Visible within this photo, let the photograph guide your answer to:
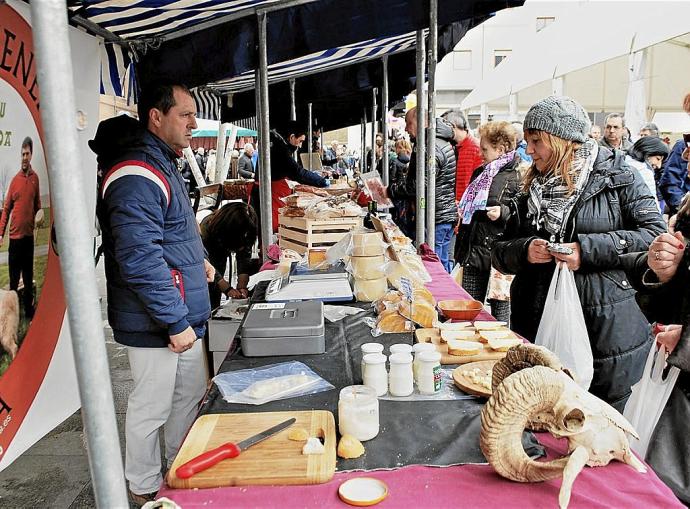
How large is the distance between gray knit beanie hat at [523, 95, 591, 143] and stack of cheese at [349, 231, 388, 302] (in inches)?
35.8

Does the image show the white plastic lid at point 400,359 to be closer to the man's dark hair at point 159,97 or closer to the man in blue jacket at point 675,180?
the man's dark hair at point 159,97

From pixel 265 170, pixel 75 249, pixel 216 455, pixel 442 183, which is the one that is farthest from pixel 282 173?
pixel 75 249

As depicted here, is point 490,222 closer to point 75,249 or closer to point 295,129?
point 295,129

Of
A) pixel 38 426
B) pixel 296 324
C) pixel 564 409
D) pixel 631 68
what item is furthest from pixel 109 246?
pixel 631 68

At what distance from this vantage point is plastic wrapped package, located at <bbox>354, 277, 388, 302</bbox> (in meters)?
2.83

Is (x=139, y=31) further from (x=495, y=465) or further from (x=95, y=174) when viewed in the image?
(x=495, y=465)

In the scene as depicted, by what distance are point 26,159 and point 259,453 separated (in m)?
2.23

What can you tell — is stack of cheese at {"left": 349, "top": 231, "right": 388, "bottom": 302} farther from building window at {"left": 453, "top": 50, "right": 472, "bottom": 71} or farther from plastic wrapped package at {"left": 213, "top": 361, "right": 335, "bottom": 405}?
building window at {"left": 453, "top": 50, "right": 472, "bottom": 71}

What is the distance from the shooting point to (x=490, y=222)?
4.27m

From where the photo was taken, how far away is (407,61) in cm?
849

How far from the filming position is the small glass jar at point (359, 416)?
1.43 m

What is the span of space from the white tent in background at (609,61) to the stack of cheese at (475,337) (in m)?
5.84

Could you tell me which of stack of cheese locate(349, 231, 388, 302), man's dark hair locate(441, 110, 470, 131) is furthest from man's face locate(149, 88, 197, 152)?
man's dark hair locate(441, 110, 470, 131)

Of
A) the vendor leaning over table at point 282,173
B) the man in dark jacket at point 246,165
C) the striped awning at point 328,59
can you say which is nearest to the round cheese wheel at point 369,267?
the vendor leaning over table at point 282,173
